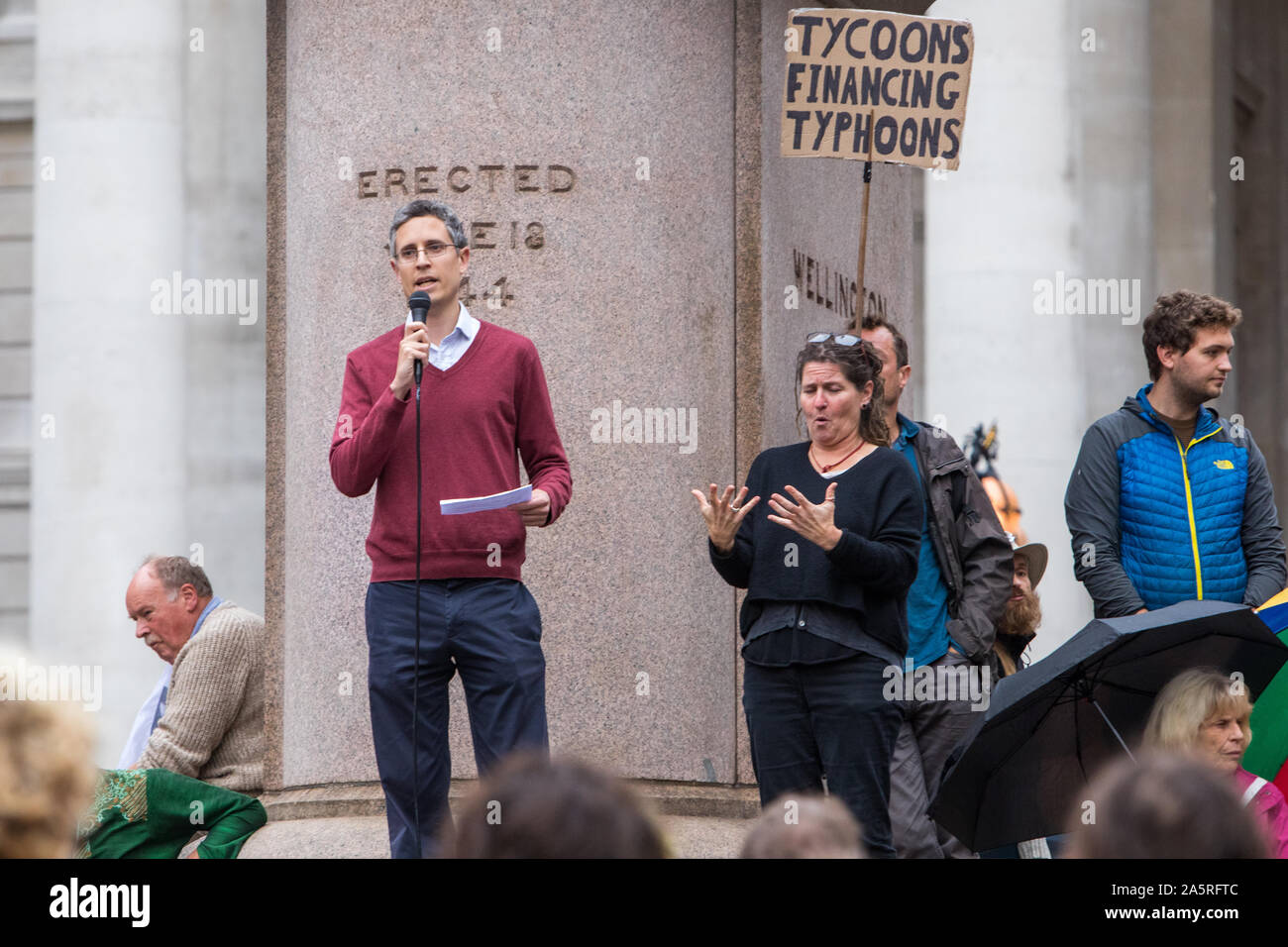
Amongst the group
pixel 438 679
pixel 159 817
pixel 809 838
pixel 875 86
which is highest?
pixel 875 86

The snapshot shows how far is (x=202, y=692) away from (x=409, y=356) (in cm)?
258

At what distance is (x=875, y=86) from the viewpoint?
7.36 m

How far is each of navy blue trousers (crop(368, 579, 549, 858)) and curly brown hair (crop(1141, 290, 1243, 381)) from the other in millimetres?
2272

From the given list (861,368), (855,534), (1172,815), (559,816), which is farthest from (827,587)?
(559,816)

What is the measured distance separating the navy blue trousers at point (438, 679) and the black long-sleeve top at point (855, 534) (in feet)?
2.19

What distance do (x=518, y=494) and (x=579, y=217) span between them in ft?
6.85

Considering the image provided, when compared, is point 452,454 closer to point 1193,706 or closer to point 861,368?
point 861,368

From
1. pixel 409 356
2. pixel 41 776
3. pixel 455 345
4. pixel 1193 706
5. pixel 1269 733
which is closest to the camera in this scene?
pixel 41 776

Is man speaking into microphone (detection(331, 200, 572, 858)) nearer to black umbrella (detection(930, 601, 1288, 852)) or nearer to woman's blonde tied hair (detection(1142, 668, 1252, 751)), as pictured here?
black umbrella (detection(930, 601, 1288, 852))

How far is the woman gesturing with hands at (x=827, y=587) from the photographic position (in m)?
6.05
